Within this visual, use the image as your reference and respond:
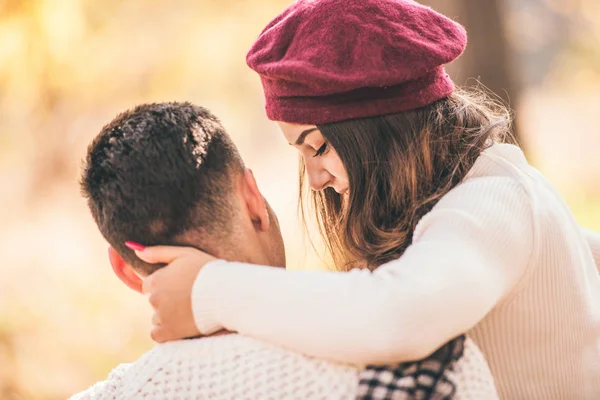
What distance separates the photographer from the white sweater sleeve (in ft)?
4.70

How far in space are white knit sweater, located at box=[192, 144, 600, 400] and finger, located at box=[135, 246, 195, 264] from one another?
0.09 metres

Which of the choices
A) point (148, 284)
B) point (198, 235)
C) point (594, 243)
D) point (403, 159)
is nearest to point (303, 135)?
point (403, 159)

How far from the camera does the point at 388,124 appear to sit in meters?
2.04

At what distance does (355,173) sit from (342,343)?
750mm

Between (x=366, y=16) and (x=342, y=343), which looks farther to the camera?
(x=366, y=16)

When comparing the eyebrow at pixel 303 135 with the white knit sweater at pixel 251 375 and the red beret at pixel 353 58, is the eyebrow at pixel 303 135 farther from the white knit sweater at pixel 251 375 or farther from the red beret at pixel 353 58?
the white knit sweater at pixel 251 375

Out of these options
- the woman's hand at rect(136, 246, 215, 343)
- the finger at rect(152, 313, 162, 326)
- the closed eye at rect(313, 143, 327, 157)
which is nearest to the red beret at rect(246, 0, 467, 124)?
the closed eye at rect(313, 143, 327, 157)

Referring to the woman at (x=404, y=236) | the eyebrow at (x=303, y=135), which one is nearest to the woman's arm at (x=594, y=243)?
the woman at (x=404, y=236)

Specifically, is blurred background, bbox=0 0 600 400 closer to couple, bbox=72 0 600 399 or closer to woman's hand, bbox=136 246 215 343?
couple, bbox=72 0 600 399

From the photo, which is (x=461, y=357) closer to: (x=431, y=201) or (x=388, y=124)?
(x=431, y=201)

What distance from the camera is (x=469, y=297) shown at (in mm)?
1463

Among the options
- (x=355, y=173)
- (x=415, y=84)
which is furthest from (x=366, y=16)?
(x=355, y=173)

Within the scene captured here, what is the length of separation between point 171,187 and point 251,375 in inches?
18.1

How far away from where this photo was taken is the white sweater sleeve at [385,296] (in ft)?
4.70
